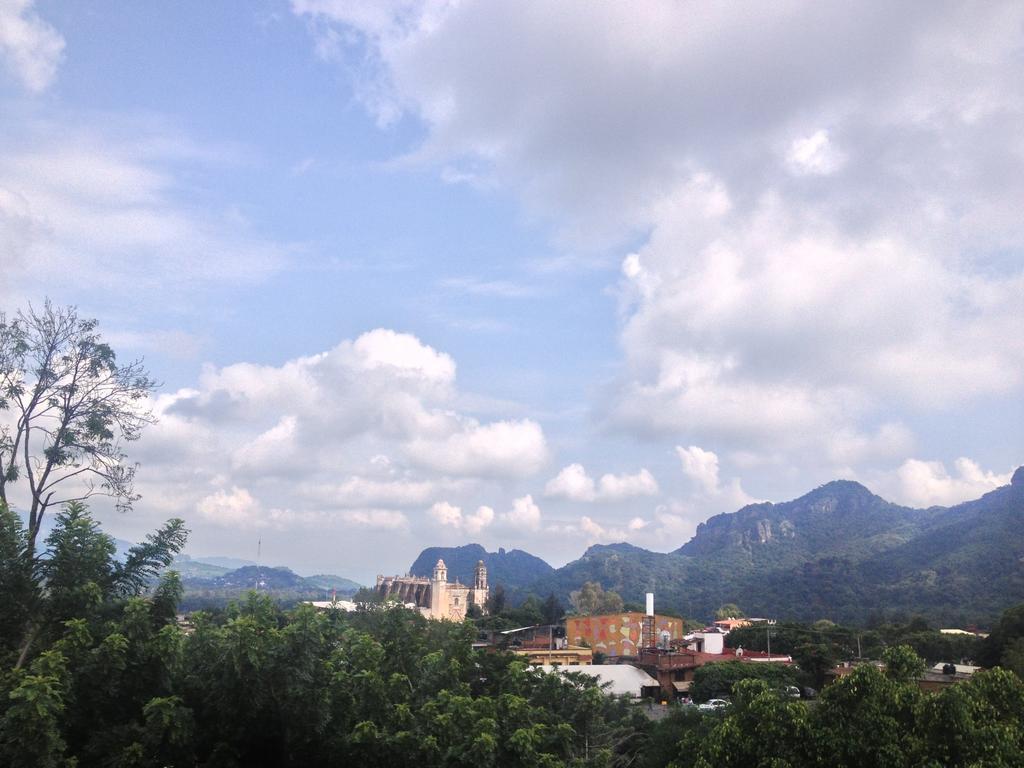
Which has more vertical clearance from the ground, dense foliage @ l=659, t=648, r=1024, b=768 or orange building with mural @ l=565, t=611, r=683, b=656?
dense foliage @ l=659, t=648, r=1024, b=768

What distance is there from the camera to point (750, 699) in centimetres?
1341

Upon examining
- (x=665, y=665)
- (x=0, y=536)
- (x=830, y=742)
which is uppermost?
(x=0, y=536)

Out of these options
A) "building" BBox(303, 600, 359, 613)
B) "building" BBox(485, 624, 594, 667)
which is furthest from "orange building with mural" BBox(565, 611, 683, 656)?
"building" BBox(303, 600, 359, 613)

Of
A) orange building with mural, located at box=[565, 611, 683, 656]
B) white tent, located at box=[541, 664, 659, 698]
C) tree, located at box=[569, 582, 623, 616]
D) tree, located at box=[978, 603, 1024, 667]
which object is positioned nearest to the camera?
white tent, located at box=[541, 664, 659, 698]

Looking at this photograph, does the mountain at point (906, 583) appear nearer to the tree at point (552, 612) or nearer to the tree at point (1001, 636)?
the tree at point (552, 612)

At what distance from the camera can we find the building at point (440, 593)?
4429 inches

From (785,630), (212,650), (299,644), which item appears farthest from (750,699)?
(785,630)

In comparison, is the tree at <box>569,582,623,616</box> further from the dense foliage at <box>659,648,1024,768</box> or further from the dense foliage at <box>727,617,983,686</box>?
the dense foliage at <box>659,648,1024,768</box>

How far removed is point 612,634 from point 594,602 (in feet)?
150

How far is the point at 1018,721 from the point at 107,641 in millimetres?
13928

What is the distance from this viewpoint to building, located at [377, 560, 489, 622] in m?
112

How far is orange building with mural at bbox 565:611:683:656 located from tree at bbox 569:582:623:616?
114 feet

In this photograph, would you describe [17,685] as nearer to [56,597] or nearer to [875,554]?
[56,597]

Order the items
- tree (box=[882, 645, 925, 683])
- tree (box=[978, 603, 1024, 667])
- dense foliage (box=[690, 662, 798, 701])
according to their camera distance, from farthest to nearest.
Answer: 1. tree (box=[978, 603, 1024, 667])
2. dense foliage (box=[690, 662, 798, 701])
3. tree (box=[882, 645, 925, 683])
